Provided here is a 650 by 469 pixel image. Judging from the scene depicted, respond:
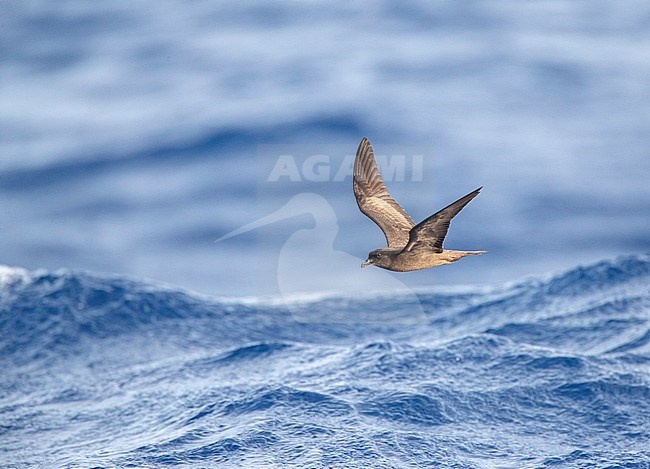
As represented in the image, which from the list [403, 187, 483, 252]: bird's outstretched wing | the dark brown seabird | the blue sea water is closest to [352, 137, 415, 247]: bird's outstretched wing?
the dark brown seabird

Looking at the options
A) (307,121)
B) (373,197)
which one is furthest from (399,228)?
(307,121)

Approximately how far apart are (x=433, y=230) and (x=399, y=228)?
1295 millimetres

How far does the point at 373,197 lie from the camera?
29.8 ft

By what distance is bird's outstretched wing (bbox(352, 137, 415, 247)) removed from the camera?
886cm

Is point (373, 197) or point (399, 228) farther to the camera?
point (373, 197)

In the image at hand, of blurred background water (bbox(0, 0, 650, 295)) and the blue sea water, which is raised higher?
blurred background water (bbox(0, 0, 650, 295))

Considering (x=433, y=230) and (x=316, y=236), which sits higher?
(x=316, y=236)

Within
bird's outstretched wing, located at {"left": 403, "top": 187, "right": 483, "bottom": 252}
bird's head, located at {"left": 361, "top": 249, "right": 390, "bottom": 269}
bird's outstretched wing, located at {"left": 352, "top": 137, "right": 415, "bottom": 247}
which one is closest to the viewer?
bird's outstretched wing, located at {"left": 403, "top": 187, "right": 483, "bottom": 252}

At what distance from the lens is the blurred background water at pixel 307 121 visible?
55.2 ft

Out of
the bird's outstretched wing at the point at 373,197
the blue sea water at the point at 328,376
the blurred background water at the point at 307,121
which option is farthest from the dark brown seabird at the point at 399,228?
the blurred background water at the point at 307,121

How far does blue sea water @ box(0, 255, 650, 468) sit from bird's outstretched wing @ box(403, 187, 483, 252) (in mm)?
2642

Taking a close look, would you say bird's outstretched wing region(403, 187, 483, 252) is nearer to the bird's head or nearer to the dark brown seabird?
the dark brown seabird

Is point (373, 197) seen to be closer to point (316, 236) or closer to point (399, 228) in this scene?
point (399, 228)

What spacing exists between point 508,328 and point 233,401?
4.02m
